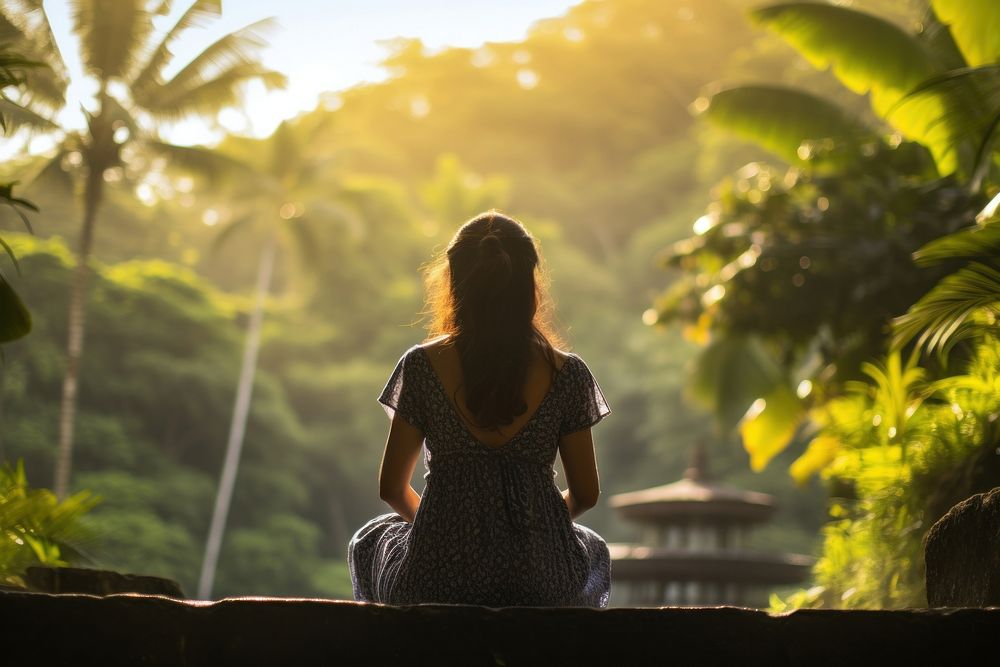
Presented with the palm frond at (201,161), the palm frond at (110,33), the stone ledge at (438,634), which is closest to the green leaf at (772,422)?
the stone ledge at (438,634)

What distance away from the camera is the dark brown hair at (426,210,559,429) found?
319cm

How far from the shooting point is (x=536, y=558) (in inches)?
123

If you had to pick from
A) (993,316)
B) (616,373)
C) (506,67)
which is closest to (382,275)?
(616,373)

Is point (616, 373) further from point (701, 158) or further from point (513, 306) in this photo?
point (513, 306)

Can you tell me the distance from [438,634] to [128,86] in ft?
69.7

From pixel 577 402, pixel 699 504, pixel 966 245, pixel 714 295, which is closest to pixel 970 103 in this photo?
pixel 966 245

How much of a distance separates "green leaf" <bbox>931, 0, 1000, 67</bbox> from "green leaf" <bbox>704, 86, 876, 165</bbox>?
Answer: 4.40 metres

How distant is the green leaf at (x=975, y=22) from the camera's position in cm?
708

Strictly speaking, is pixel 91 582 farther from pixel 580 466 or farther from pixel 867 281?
pixel 867 281

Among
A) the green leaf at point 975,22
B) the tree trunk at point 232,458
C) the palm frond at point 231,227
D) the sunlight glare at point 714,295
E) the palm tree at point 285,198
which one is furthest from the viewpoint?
the palm tree at point 285,198

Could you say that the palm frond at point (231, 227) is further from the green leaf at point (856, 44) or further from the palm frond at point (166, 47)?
the green leaf at point (856, 44)

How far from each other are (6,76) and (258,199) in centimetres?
2859

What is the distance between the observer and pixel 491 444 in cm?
326

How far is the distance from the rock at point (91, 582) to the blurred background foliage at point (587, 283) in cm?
345
